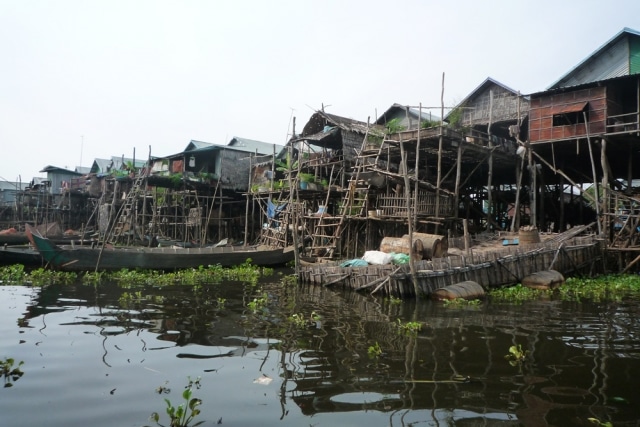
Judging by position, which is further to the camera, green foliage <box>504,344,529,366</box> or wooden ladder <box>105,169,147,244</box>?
wooden ladder <box>105,169,147,244</box>

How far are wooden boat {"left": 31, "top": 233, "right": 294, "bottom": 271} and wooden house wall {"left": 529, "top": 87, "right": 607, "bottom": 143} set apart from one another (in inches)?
530

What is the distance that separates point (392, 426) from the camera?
14.9ft

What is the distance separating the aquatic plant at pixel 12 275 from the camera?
14430mm

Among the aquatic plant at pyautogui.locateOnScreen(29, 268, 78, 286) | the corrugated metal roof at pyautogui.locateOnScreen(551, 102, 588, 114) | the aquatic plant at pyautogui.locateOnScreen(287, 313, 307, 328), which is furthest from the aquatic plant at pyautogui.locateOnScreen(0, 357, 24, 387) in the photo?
the corrugated metal roof at pyautogui.locateOnScreen(551, 102, 588, 114)

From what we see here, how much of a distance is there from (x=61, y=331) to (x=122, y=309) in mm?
2126

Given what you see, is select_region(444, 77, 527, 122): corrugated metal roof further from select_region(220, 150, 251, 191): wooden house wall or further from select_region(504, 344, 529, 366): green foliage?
select_region(504, 344, 529, 366): green foliage

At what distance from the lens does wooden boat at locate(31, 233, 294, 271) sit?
1619cm

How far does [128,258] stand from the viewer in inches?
671

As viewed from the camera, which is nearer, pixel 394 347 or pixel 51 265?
pixel 394 347

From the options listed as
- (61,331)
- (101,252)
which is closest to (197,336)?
(61,331)

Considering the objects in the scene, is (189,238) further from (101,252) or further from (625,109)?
(625,109)

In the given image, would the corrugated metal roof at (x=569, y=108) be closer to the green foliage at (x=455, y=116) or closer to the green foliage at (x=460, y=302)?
the green foliage at (x=455, y=116)

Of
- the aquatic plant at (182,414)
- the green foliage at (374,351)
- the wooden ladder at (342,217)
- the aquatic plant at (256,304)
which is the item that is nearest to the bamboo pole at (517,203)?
the wooden ladder at (342,217)

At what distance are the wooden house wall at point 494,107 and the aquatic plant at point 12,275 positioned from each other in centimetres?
2169
